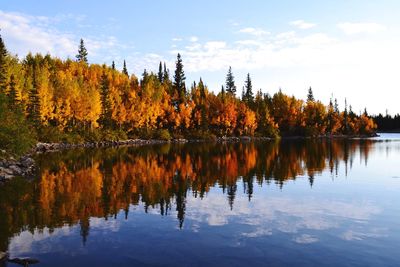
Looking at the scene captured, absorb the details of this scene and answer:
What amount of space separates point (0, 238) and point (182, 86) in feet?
427

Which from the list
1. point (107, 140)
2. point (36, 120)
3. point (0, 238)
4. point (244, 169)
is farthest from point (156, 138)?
point (0, 238)

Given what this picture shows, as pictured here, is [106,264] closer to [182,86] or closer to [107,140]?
[107,140]

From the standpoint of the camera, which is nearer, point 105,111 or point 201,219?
point 201,219

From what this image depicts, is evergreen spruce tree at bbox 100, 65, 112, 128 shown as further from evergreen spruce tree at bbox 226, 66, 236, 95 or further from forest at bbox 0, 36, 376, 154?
evergreen spruce tree at bbox 226, 66, 236, 95

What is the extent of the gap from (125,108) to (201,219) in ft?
318

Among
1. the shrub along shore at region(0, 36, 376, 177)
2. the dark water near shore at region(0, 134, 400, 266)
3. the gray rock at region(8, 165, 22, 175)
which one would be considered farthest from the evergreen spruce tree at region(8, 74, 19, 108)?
the dark water near shore at region(0, 134, 400, 266)

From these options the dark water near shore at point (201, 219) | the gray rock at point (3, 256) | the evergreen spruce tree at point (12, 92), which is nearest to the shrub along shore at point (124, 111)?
the evergreen spruce tree at point (12, 92)

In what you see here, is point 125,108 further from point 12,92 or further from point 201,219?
point 201,219

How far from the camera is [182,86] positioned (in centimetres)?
14675

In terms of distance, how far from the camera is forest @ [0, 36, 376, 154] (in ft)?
258

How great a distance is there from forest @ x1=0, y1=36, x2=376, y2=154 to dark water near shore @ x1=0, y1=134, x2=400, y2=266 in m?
17.6

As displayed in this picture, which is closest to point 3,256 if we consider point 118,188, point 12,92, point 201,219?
point 201,219

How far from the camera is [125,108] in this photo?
382ft

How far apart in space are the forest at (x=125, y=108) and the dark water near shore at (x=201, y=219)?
1757 centimetres
